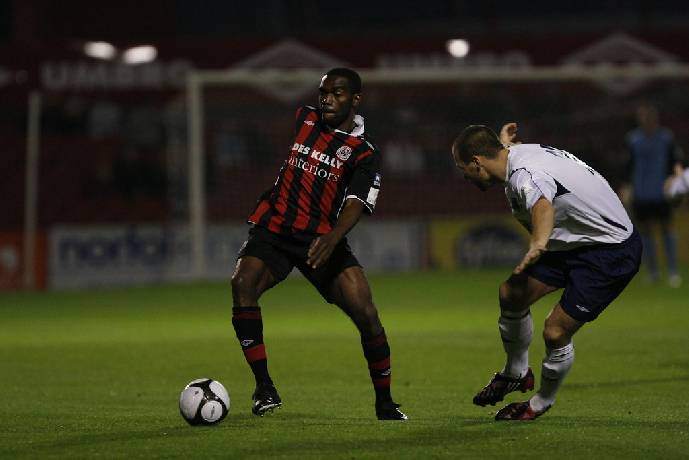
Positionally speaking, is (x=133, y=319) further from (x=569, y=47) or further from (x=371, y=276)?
(x=569, y=47)

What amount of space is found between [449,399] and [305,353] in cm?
322

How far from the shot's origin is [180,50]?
83.6 feet

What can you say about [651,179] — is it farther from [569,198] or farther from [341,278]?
[569,198]

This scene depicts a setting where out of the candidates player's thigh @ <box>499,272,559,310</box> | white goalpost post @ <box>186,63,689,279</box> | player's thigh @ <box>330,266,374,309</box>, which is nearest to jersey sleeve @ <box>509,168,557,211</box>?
player's thigh @ <box>499,272,559,310</box>

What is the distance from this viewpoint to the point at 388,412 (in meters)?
7.51

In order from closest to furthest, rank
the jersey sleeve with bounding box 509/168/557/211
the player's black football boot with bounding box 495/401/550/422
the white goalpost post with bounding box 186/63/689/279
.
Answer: the jersey sleeve with bounding box 509/168/557/211
the player's black football boot with bounding box 495/401/550/422
the white goalpost post with bounding box 186/63/689/279

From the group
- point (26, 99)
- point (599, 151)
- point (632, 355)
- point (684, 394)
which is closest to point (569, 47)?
point (599, 151)

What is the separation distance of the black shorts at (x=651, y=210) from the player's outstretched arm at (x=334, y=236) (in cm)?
1178

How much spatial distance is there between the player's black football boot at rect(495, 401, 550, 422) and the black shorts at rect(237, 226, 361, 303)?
1214mm

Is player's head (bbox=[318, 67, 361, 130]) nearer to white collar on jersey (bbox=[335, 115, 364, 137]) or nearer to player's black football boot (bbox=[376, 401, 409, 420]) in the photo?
white collar on jersey (bbox=[335, 115, 364, 137])

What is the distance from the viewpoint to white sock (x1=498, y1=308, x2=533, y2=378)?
7539 mm

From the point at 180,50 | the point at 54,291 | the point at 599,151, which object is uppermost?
the point at 180,50

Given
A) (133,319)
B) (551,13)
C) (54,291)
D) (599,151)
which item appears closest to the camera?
(133,319)

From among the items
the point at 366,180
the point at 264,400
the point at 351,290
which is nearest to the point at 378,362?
the point at 351,290
